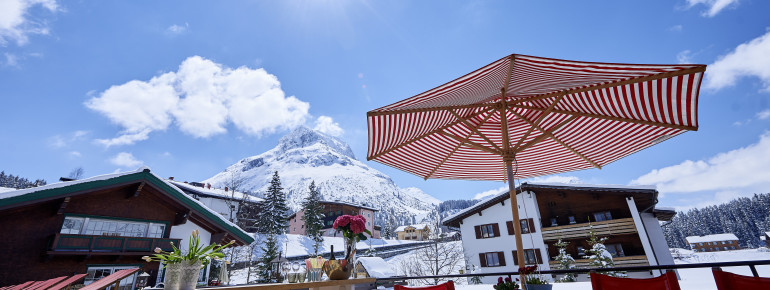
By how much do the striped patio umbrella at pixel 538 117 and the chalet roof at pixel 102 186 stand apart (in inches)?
460

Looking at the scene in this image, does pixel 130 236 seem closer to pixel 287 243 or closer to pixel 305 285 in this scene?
pixel 305 285

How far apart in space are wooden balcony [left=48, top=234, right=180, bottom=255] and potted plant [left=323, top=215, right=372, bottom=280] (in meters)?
13.0

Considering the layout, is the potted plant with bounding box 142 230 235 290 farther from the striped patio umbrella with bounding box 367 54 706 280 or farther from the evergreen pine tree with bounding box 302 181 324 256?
the evergreen pine tree with bounding box 302 181 324 256

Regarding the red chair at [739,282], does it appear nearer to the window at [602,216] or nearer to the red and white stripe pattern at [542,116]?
the red and white stripe pattern at [542,116]

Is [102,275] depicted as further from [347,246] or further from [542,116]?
[542,116]

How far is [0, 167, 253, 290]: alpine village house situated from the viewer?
438 inches

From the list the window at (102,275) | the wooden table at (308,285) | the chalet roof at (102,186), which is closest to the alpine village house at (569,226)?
the chalet roof at (102,186)

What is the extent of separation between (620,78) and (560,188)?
23.9 metres

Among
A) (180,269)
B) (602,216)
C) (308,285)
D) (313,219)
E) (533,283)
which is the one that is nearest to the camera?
(180,269)

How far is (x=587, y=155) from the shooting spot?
5754mm

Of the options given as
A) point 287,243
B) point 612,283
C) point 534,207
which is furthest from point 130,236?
point 287,243

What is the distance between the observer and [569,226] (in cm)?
2367

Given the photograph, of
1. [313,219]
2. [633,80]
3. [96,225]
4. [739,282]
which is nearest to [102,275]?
[96,225]

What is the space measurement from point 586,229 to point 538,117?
22947 millimetres
